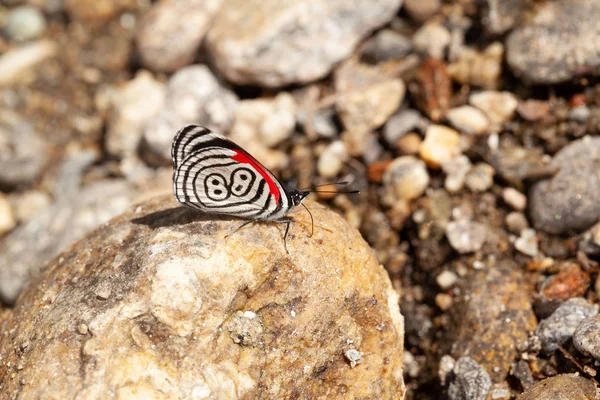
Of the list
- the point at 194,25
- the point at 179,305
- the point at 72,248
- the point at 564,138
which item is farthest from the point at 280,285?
the point at 194,25

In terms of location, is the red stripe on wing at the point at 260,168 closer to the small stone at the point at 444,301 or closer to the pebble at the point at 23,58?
the small stone at the point at 444,301

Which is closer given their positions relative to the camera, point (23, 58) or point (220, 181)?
point (220, 181)

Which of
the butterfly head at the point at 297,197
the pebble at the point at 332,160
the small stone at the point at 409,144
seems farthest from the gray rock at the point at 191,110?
the butterfly head at the point at 297,197

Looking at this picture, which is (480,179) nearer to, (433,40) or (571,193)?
(571,193)

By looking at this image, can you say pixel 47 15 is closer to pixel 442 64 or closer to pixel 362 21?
pixel 362 21

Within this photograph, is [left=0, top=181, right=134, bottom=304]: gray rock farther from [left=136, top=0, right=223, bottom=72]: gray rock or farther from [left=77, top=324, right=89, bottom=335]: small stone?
[left=77, top=324, right=89, bottom=335]: small stone

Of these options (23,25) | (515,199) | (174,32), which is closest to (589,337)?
(515,199)
